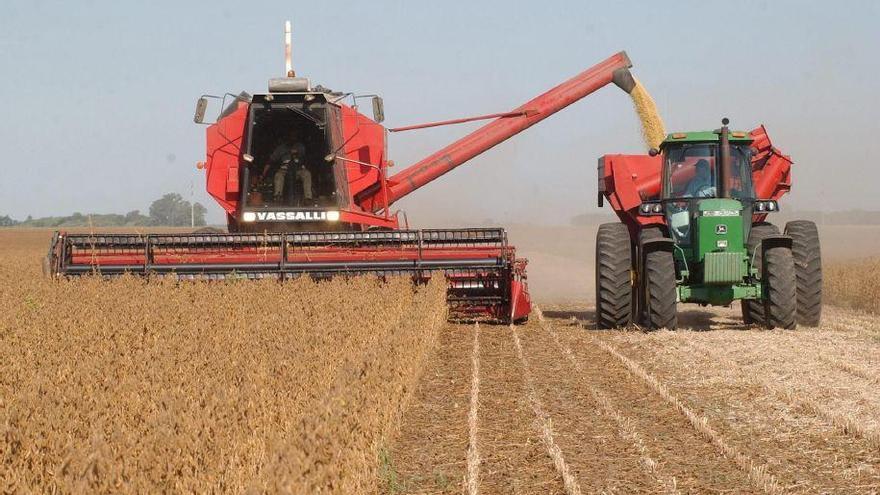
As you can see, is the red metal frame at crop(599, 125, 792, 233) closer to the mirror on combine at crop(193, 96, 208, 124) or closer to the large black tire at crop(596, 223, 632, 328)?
the large black tire at crop(596, 223, 632, 328)

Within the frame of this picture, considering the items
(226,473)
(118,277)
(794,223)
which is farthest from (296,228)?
(226,473)

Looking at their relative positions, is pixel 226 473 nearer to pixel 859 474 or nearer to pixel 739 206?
pixel 859 474

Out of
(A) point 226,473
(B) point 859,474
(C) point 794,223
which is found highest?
(C) point 794,223

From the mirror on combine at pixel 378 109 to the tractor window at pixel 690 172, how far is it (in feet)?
9.88

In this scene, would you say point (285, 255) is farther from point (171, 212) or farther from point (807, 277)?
point (171, 212)

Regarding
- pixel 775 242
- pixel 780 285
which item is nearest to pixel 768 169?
pixel 775 242

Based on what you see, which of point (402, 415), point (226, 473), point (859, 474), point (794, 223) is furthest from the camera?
point (794, 223)

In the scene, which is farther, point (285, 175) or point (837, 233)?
point (837, 233)

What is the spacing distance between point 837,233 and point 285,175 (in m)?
44.1

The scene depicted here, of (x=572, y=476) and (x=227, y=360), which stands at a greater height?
(x=227, y=360)

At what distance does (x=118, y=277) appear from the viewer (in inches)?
464

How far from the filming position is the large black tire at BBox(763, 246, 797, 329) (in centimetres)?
1159

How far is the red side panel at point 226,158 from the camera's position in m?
13.1

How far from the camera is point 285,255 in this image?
12156mm
